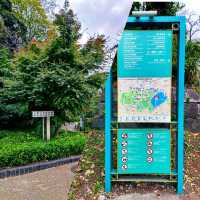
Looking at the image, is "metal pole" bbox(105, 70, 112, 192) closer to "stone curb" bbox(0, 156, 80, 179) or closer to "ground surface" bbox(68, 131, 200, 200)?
"ground surface" bbox(68, 131, 200, 200)

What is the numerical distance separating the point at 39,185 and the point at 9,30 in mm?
6309

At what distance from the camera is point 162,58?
3092mm

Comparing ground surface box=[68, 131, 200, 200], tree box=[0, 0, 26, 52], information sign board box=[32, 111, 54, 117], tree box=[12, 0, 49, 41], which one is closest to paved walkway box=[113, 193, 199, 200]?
ground surface box=[68, 131, 200, 200]

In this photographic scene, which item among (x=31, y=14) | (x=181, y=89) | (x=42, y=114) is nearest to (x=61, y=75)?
(x=42, y=114)

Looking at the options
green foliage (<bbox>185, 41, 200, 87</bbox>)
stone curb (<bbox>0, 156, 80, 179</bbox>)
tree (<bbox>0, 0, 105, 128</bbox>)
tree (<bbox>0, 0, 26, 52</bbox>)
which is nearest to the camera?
stone curb (<bbox>0, 156, 80, 179</bbox>)

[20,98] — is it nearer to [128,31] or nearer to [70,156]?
[70,156]

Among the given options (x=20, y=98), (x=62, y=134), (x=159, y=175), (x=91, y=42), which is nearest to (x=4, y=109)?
(x=20, y=98)

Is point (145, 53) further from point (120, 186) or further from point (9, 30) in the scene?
point (9, 30)

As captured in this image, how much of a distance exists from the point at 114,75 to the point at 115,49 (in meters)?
0.29

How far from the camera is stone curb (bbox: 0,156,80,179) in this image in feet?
12.3

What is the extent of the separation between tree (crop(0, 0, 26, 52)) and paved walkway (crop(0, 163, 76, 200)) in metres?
4.89

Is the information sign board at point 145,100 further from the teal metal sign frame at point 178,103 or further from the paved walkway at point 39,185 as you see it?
the paved walkway at point 39,185

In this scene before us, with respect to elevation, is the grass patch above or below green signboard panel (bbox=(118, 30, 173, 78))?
below

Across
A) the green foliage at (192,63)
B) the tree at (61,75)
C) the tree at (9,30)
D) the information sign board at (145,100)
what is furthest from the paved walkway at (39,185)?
the tree at (9,30)
